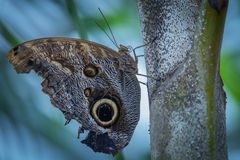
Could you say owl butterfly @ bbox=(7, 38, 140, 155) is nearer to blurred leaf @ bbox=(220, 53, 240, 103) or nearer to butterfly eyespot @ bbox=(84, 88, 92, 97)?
butterfly eyespot @ bbox=(84, 88, 92, 97)

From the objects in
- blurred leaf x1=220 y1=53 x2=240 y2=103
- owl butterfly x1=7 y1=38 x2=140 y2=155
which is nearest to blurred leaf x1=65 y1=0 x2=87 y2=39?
owl butterfly x1=7 y1=38 x2=140 y2=155

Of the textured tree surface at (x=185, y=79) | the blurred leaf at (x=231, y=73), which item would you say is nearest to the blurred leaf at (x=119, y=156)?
the textured tree surface at (x=185, y=79)

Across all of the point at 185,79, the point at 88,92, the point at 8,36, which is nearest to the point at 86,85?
the point at 88,92

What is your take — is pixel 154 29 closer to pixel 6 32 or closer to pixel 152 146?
pixel 152 146

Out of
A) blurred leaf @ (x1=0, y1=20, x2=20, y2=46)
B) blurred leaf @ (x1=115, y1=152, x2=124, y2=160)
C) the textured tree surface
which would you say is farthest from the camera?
blurred leaf @ (x1=0, y1=20, x2=20, y2=46)

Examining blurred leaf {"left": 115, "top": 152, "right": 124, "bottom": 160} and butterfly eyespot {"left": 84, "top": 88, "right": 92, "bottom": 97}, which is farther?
butterfly eyespot {"left": 84, "top": 88, "right": 92, "bottom": 97}

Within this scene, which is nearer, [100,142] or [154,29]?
[154,29]

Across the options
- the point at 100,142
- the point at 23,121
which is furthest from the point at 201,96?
the point at 23,121
